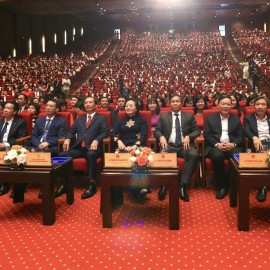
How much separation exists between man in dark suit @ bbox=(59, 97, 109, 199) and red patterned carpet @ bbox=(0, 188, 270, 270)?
13.3 inches

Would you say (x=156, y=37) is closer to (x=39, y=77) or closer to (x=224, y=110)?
(x=39, y=77)

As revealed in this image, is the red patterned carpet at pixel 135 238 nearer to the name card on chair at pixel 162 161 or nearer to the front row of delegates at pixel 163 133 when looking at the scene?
the front row of delegates at pixel 163 133

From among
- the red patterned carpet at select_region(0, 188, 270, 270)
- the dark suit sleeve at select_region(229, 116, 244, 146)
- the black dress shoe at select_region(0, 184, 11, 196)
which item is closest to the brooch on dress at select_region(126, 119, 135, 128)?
the red patterned carpet at select_region(0, 188, 270, 270)

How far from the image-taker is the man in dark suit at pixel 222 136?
10.4 feet

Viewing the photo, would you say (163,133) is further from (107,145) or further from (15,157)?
(15,157)

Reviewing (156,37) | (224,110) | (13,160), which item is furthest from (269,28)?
(13,160)

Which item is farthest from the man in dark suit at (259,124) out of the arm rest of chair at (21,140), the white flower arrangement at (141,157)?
the arm rest of chair at (21,140)

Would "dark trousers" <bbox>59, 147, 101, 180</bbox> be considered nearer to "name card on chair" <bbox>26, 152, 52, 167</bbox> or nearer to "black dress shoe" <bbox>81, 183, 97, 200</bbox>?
"black dress shoe" <bbox>81, 183, 97, 200</bbox>

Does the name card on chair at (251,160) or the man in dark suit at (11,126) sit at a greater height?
the man in dark suit at (11,126)

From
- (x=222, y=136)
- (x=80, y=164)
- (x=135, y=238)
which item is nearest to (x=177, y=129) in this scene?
(x=222, y=136)

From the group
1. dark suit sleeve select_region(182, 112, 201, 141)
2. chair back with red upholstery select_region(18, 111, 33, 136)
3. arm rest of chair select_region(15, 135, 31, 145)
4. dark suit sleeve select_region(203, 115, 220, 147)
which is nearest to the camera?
dark suit sleeve select_region(203, 115, 220, 147)

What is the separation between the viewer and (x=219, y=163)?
3115mm

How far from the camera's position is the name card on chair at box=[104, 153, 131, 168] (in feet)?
8.50

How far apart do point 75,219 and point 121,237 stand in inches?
19.9
